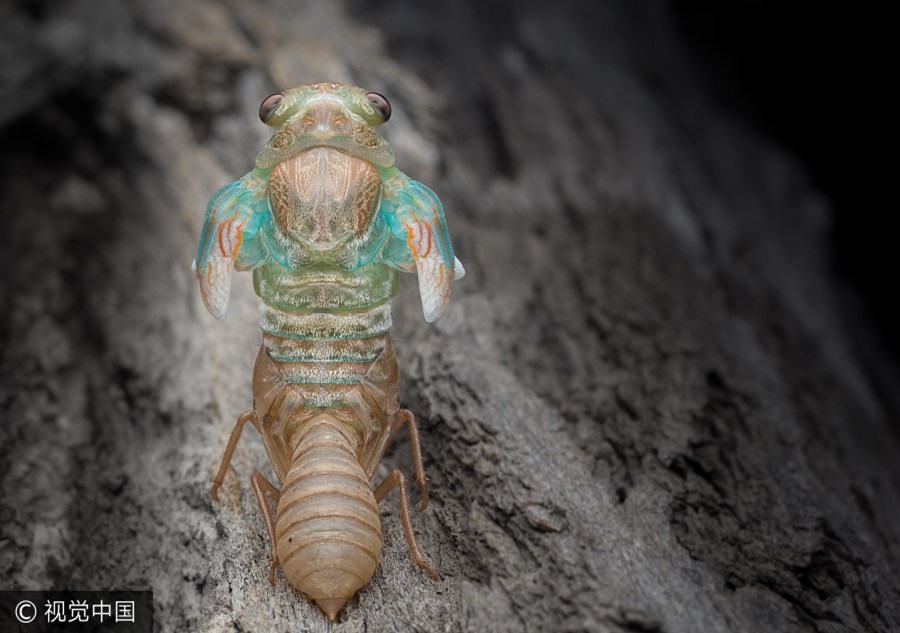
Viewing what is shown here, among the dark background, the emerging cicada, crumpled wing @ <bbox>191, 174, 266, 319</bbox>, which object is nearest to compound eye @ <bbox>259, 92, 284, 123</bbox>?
the emerging cicada

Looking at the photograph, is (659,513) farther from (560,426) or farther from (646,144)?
(646,144)

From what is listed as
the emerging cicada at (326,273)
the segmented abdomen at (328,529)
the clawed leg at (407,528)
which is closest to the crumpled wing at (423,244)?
the emerging cicada at (326,273)

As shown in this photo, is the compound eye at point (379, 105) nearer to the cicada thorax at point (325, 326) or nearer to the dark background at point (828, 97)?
the cicada thorax at point (325, 326)

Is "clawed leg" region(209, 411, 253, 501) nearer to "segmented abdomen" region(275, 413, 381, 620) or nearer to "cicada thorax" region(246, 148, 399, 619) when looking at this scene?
"cicada thorax" region(246, 148, 399, 619)

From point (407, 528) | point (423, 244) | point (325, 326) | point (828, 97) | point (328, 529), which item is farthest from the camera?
point (828, 97)

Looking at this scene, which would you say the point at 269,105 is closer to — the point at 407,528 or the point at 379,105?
the point at 379,105

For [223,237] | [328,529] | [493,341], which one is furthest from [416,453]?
[223,237]
